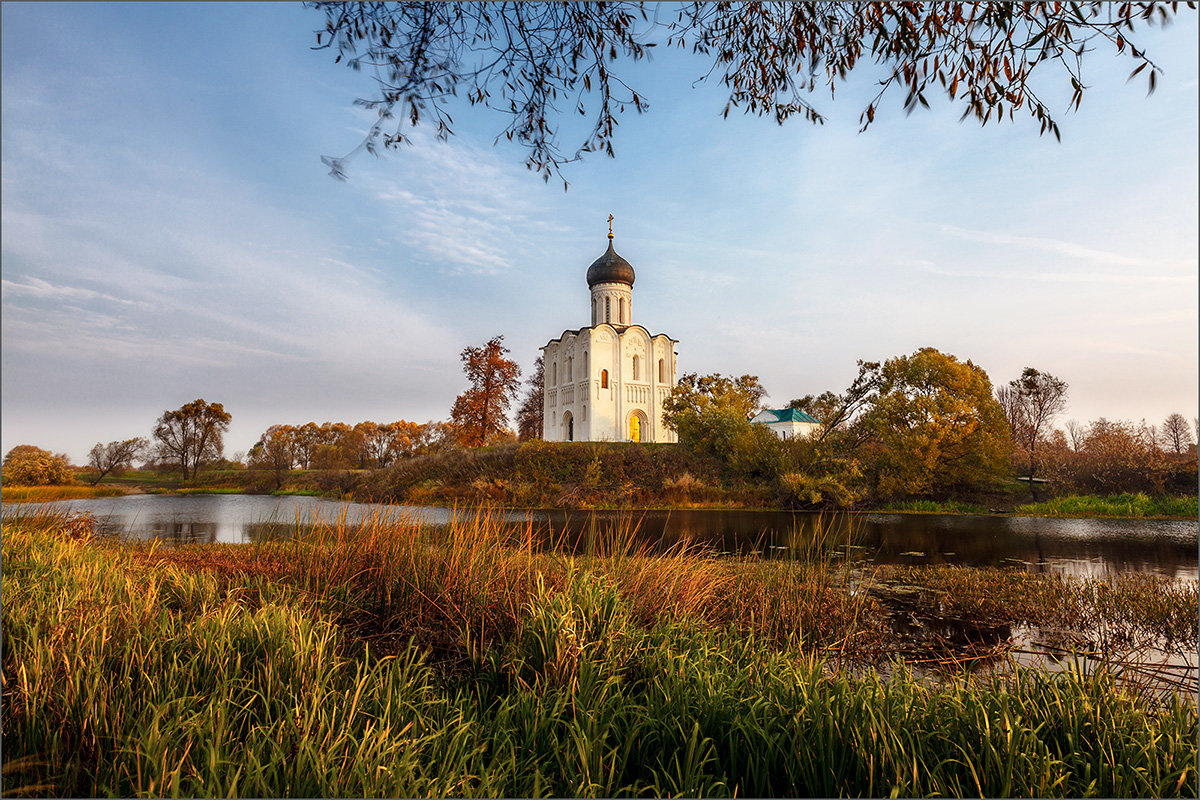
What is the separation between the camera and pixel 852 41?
385 cm

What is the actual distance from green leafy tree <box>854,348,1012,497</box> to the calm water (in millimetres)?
2556

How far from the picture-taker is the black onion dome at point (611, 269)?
42281 millimetres

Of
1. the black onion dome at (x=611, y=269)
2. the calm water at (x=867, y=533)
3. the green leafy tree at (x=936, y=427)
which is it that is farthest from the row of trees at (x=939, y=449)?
the black onion dome at (x=611, y=269)

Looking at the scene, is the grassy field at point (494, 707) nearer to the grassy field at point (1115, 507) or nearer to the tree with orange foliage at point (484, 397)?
the grassy field at point (1115, 507)

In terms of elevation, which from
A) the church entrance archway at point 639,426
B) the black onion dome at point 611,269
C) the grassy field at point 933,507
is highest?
the black onion dome at point 611,269

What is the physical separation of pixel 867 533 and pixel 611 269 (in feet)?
103

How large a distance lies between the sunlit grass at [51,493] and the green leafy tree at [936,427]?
21.1m

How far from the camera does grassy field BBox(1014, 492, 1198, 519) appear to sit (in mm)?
17656

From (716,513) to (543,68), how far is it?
16.9 meters

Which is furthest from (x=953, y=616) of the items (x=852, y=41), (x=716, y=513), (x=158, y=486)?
(x=158, y=486)

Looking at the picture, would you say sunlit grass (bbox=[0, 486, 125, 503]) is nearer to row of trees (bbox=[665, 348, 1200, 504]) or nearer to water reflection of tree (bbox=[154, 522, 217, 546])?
water reflection of tree (bbox=[154, 522, 217, 546])

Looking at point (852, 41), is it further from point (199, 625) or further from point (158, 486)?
point (158, 486)

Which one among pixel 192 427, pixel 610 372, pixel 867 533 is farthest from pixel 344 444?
pixel 867 533

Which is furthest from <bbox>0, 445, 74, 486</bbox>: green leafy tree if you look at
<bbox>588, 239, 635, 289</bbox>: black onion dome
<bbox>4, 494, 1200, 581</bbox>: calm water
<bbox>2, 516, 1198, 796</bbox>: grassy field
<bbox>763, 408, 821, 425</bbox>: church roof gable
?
<bbox>763, 408, 821, 425</bbox>: church roof gable
